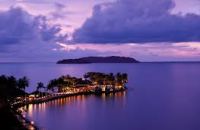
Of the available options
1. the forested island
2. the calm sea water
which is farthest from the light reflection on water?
the forested island

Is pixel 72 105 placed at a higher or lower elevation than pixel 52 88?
lower

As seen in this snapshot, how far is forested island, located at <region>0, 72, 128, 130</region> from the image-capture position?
226ft

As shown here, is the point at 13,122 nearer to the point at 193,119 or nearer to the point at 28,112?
the point at 28,112

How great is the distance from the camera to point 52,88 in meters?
101

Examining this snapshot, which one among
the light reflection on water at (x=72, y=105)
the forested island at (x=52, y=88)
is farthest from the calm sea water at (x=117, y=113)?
the forested island at (x=52, y=88)

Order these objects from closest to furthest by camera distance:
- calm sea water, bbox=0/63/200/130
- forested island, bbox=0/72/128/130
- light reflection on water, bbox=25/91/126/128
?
calm sea water, bbox=0/63/200/130 → forested island, bbox=0/72/128/130 → light reflection on water, bbox=25/91/126/128

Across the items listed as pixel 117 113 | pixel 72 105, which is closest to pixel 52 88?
pixel 72 105

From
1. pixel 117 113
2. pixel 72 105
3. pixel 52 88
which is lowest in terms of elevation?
pixel 117 113

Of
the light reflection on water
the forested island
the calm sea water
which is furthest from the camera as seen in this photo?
the light reflection on water

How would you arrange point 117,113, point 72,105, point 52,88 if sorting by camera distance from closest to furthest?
point 117,113 < point 72,105 < point 52,88

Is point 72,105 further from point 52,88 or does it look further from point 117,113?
point 52,88

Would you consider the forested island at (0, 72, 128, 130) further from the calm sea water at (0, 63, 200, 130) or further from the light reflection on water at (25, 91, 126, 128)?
the calm sea water at (0, 63, 200, 130)

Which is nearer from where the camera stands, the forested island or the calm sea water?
the calm sea water

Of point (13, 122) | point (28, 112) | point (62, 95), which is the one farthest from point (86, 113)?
point (13, 122)
